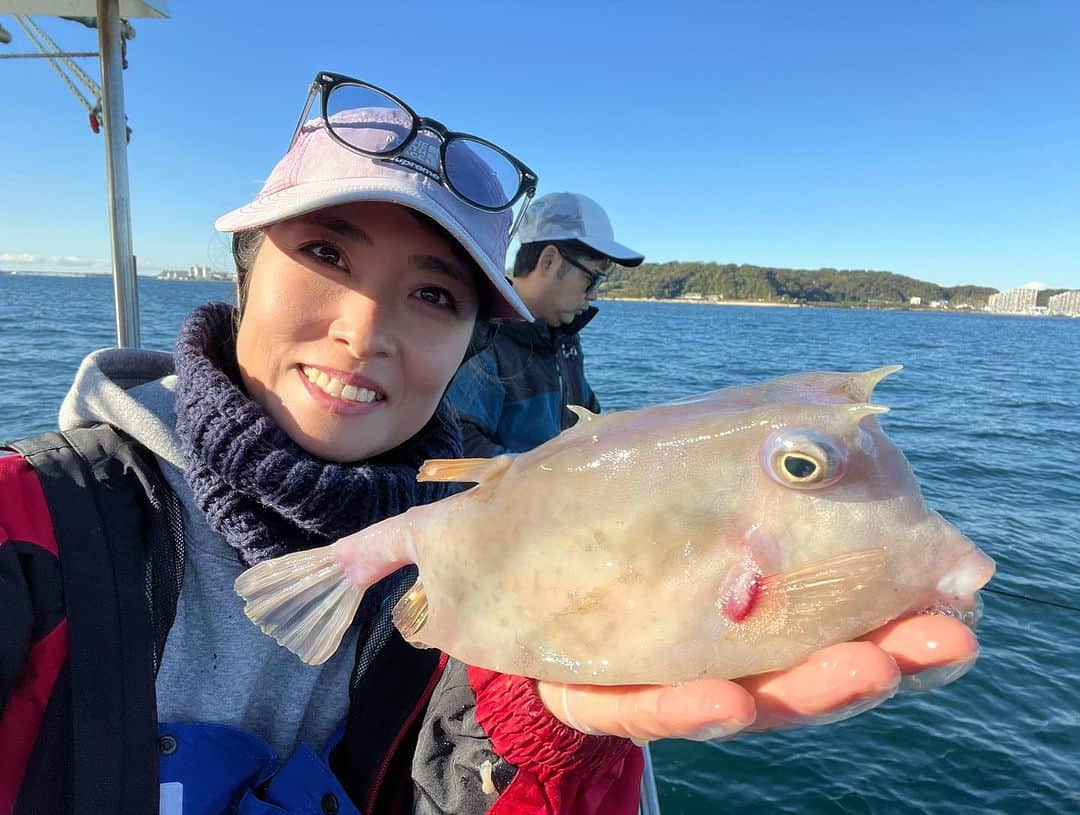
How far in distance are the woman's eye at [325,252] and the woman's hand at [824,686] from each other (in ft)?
4.95

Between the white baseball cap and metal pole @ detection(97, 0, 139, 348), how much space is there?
2.96 metres

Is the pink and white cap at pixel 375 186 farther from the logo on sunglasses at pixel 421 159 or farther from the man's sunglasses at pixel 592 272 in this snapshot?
the man's sunglasses at pixel 592 272

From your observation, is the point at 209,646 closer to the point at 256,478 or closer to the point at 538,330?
the point at 256,478

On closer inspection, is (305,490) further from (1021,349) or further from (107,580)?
(1021,349)

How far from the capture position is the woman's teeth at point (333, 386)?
2055 millimetres

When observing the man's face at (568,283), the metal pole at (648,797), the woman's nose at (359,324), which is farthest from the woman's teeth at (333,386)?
the man's face at (568,283)

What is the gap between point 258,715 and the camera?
6.79ft

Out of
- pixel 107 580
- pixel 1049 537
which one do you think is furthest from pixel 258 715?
pixel 1049 537

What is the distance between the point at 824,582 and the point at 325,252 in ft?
5.42

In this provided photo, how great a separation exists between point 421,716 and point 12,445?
1.45 metres

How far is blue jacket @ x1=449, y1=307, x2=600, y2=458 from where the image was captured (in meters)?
4.64

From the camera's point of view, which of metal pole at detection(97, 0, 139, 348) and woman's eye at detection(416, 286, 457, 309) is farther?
metal pole at detection(97, 0, 139, 348)

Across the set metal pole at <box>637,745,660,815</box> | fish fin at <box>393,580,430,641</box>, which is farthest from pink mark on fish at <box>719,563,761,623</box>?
metal pole at <box>637,745,660,815</box>

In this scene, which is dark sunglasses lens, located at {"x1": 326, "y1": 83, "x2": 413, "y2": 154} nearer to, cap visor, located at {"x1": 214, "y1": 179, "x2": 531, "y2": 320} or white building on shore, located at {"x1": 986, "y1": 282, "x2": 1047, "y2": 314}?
cap visor, located at {"x1": 214, "y1": 179, "x2": 531, "y2": 320}
